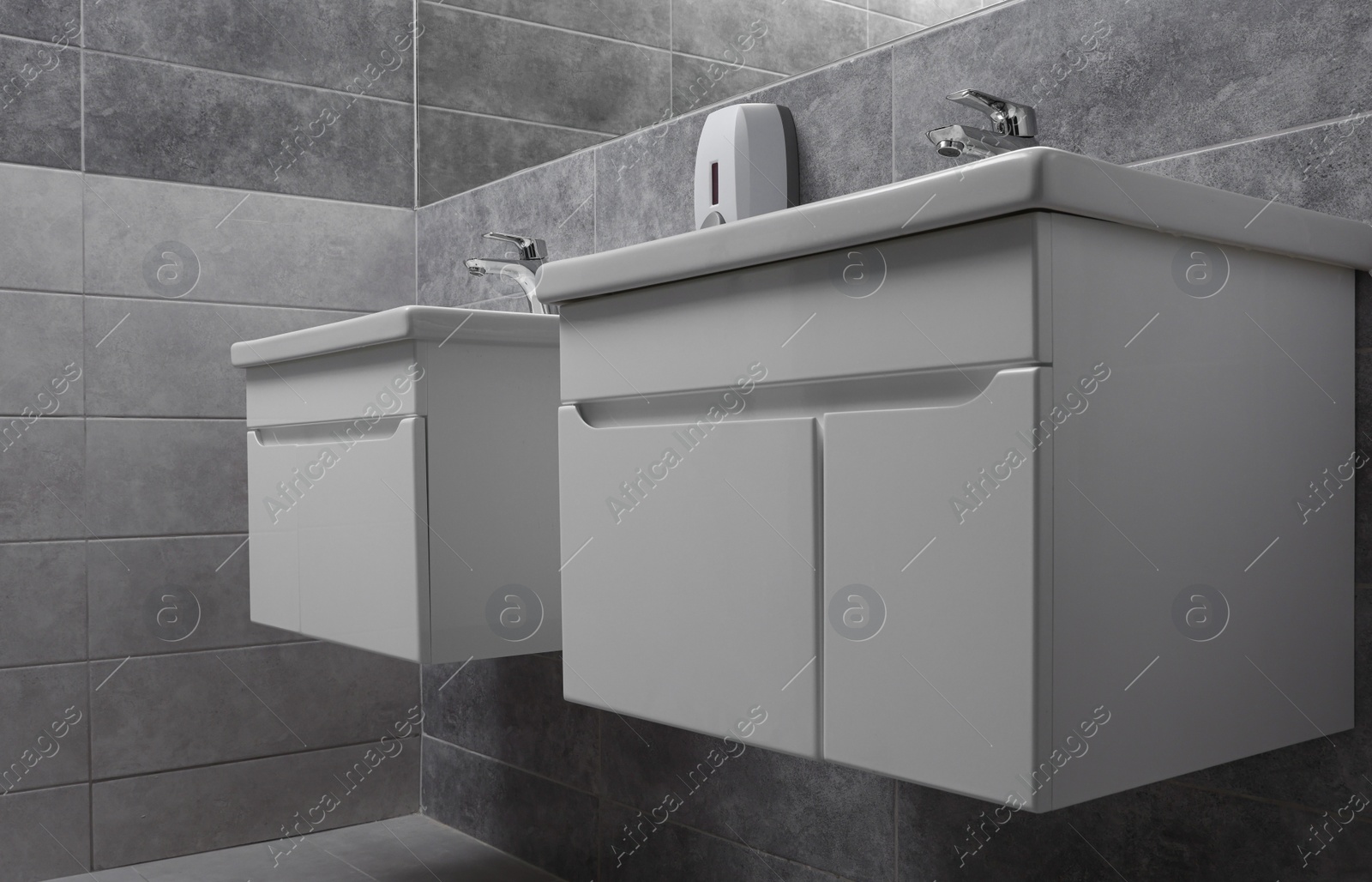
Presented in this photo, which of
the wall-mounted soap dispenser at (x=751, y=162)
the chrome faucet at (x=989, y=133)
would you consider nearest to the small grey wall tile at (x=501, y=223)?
the wall-mounted soap dispenser at (x=751, y=162)

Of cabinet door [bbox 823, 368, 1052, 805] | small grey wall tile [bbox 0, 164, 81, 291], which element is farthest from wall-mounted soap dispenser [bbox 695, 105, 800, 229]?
small grey wall tile [bbox 0, 164, 81, 291]

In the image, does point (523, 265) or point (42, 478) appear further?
point (42, 478)

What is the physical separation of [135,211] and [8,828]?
42.5 inches

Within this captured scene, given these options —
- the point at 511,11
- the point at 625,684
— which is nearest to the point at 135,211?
the point at 511,11

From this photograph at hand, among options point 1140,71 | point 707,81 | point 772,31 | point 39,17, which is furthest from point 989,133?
point 39,17

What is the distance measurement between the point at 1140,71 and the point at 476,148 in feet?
4.66

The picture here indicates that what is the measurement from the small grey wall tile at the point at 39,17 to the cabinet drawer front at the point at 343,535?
836mm

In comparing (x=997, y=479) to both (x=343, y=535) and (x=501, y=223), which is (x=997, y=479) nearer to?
(x=343, y=535)

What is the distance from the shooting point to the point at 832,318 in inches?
36.1

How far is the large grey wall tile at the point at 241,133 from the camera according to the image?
2.07 m

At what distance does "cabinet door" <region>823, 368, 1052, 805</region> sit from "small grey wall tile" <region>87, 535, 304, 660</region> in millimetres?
1473

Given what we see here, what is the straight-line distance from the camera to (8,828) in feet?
6.39

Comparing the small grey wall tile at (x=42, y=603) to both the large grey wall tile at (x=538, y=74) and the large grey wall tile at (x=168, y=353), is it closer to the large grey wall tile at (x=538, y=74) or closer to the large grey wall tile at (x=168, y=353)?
the large grey wall tile at (x=168, y=353)

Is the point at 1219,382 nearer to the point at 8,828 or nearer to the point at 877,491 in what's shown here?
the point at 877,491
